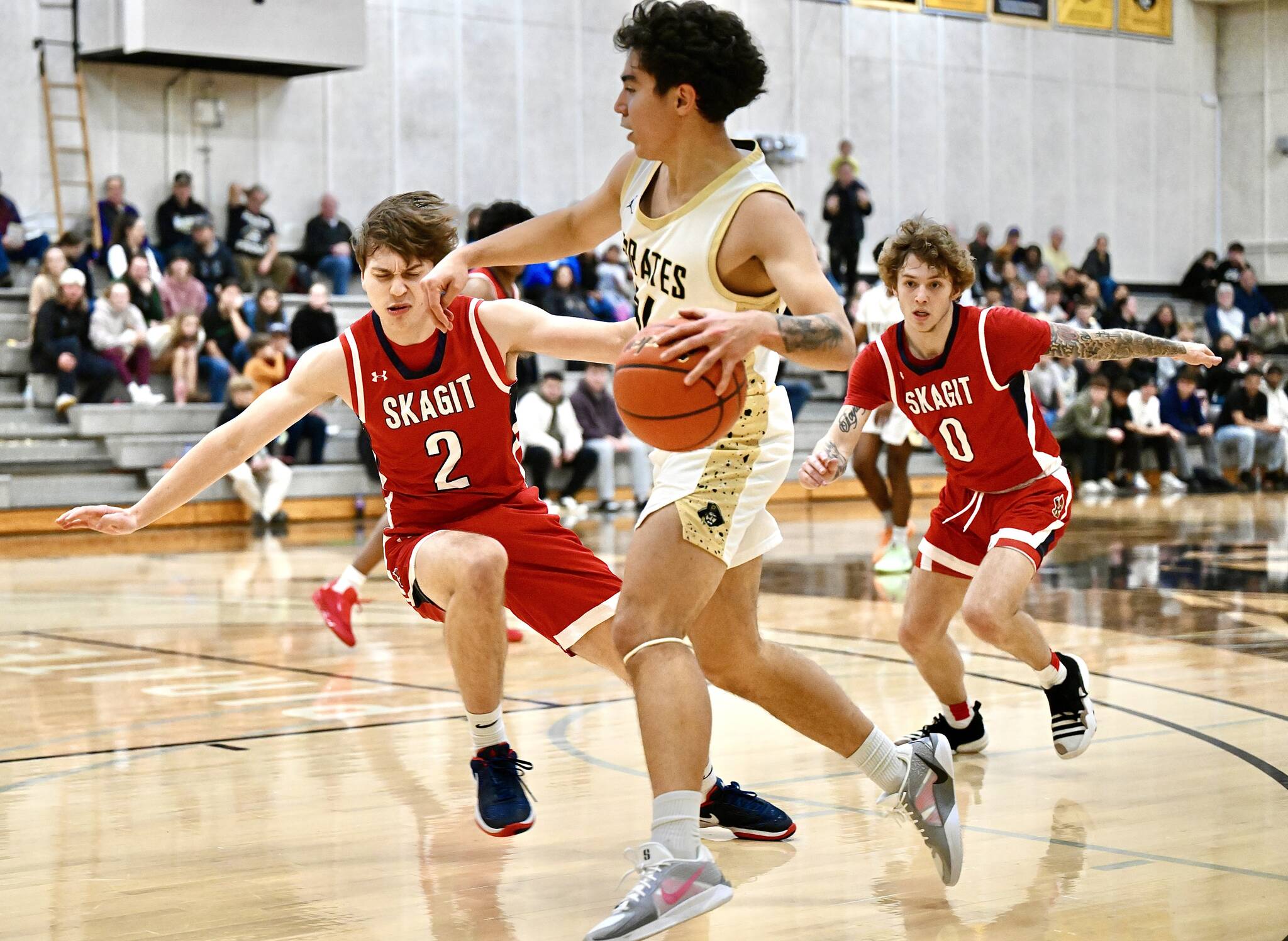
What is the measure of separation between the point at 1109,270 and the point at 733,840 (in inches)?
802

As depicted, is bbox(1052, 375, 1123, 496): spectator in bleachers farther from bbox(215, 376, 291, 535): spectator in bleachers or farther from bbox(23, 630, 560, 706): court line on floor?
bbox(23, 630, 560, 706): court line on floor

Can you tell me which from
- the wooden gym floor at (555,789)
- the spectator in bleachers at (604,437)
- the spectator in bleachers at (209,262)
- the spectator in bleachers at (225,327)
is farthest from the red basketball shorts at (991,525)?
the spectator in bleachers at (209,262)

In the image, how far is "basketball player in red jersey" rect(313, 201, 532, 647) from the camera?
19.8 ft

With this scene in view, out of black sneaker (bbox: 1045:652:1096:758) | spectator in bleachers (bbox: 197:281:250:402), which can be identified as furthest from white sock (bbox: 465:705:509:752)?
spectator in bleachers (bbox: 197:281:250:402)

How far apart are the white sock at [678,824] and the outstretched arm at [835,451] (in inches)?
47.8

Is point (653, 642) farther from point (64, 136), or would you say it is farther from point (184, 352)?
point (64, 136)

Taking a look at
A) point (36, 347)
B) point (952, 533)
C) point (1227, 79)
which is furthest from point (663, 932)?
point (1227, 79)

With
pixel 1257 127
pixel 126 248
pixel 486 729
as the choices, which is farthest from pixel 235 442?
pixel 1257 127

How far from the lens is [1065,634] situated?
684 centimetres

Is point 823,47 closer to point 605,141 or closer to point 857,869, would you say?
point 605,141

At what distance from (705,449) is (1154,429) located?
1603cm

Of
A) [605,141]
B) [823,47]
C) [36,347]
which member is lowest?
[36,347]

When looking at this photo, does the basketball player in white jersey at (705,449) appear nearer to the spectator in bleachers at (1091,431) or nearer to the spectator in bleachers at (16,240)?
the spectator in bleachers at (16,240)

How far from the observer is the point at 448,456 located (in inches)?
153
